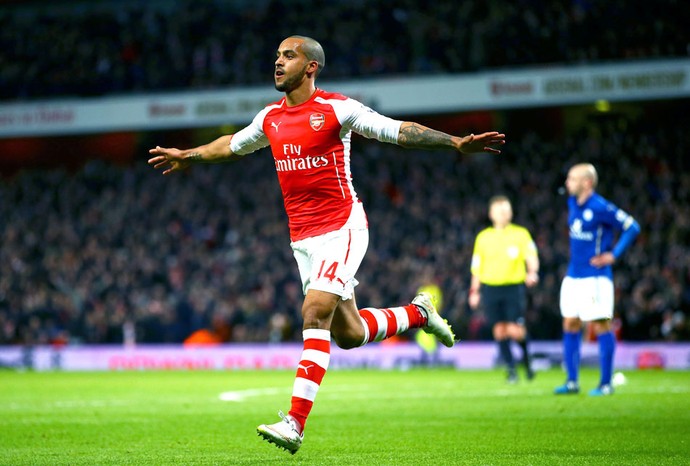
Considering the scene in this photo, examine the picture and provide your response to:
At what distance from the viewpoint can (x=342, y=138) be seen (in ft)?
21.8

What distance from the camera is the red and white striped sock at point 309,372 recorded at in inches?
236

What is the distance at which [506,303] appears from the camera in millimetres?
13125

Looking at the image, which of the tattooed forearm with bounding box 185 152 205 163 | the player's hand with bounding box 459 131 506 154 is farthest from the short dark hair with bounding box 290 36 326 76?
the player's hand with bounding box 459 131 506 154

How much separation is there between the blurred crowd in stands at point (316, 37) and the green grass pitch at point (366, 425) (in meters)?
12.3

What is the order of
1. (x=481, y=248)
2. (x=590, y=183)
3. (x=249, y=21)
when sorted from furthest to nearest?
1. (x=249, y=21)
2. (x=481, y=248)
3. (x=590, y=183)

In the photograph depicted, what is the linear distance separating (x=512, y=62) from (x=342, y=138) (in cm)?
1932

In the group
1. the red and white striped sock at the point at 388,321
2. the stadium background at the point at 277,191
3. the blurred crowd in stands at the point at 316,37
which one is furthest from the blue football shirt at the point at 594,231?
the blurred crowd in stands at the point at 316,37

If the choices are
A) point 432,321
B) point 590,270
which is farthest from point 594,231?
point 432,321

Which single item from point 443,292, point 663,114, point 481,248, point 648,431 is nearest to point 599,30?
point 663,114

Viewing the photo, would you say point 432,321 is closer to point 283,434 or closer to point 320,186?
point 320,186

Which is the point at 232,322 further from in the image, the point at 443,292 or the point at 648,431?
the point at 648,431

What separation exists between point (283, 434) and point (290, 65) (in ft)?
7.66

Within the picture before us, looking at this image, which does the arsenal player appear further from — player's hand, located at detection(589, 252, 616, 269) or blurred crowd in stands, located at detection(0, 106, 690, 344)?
blurred crowd in stands, located at detection(0, 106, 690, 344)

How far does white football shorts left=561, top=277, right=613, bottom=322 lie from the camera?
417 inches
